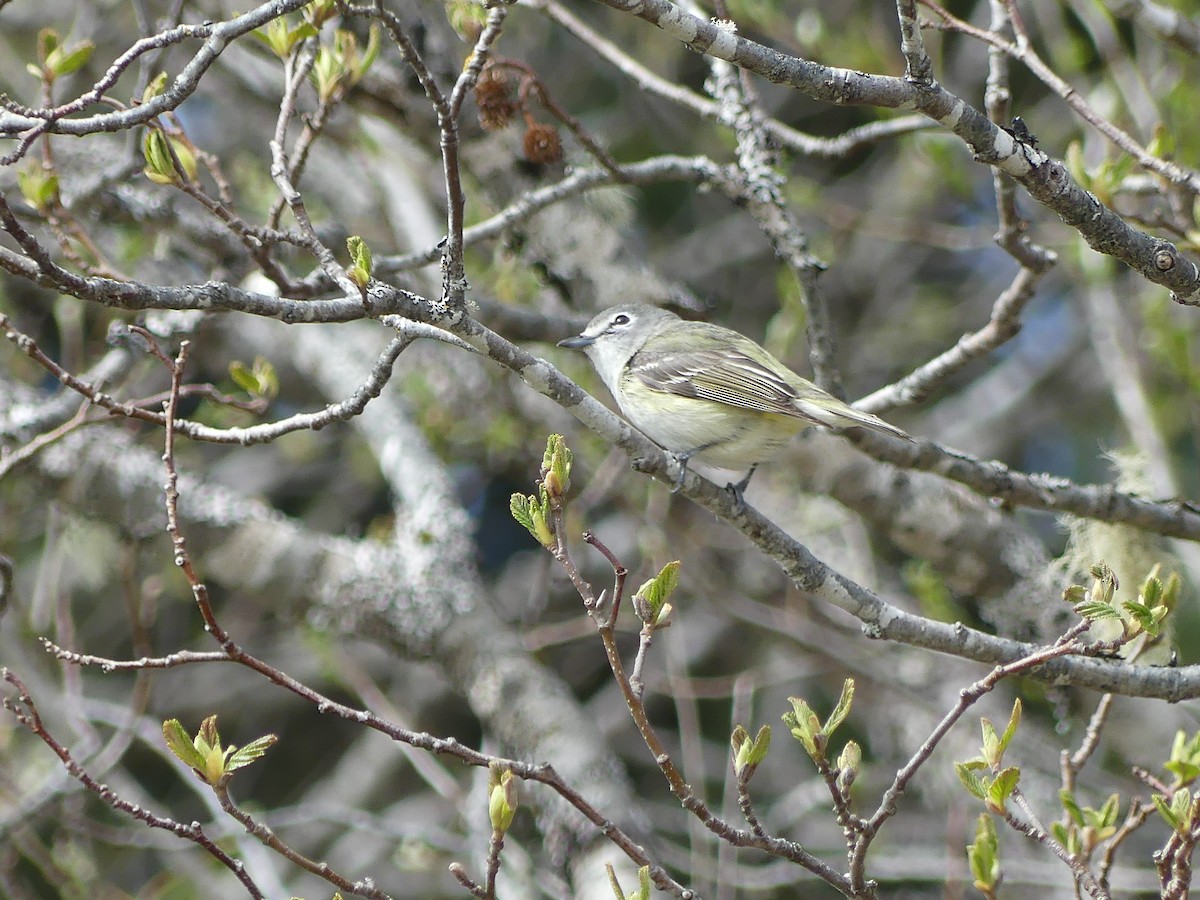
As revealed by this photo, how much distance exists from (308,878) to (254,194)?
355cm

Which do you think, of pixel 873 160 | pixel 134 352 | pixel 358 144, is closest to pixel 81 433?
pixel 134 352

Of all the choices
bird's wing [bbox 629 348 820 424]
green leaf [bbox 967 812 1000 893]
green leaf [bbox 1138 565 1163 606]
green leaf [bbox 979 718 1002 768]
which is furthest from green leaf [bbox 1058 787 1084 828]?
bird's wing [bbox 629 348 820 424]

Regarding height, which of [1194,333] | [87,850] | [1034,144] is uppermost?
[1034,144]

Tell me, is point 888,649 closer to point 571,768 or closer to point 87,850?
point 571,768

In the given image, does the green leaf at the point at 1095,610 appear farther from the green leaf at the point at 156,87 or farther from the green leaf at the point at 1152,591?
the green leaf at the point at 156,87

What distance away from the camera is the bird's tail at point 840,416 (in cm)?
339

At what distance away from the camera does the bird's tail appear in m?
3.39

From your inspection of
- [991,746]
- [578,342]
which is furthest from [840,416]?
[991,746]

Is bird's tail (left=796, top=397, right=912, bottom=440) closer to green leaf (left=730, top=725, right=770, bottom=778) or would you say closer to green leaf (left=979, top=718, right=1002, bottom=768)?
green leaf (left=979, top=718, right=1002, bottom=768)

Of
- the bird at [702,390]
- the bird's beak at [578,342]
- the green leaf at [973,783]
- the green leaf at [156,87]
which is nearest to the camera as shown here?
the green leaf at [973,783]

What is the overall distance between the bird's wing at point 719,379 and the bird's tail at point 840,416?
0.04 m

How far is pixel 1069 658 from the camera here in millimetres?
2746

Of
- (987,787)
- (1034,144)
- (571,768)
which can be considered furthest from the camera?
(571,768)

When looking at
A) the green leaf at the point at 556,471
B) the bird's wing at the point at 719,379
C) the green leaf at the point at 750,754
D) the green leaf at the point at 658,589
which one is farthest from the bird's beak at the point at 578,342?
the green leaf at the point at 750,754
